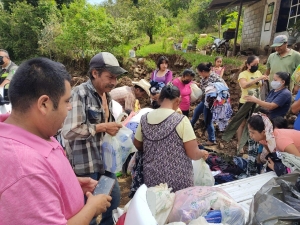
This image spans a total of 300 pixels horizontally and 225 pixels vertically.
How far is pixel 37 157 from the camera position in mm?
782

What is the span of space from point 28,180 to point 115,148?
1234mm

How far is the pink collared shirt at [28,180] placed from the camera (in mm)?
699

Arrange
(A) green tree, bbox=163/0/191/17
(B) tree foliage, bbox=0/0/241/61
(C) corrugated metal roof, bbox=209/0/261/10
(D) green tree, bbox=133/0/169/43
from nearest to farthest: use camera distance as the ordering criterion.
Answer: (C) corrugated metal roof, bbox=209/0/261/10 < (B) tree foliage, bbox=0/0/241/61 < (D) green tree, bbox=133/0/169/43 < (A) green tree, bbox=163/0/191/17

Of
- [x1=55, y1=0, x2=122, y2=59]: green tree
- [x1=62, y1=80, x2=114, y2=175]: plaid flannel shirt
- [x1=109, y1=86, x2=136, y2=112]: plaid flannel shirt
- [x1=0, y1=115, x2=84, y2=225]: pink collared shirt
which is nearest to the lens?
[x1=0, y1=115, x2=84, y2=225]: pink collared shirt

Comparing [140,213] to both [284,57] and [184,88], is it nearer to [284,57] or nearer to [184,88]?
[184,88]

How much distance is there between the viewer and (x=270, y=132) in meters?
2.45

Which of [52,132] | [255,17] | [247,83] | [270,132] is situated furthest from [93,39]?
[52,132]

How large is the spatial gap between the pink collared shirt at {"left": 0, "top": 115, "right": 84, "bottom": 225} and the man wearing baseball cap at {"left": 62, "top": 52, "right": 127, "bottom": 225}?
0.92 m

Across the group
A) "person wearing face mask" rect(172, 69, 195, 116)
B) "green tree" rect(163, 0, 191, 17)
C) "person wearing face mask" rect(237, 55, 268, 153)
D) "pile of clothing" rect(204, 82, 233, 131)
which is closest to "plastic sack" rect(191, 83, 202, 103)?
"person wearing face mask" rect(172, 69, 195, 116)

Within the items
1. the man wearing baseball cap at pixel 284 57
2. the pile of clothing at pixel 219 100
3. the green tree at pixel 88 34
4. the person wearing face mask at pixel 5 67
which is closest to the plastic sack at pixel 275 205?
the pile of clothing at pixel 219 100

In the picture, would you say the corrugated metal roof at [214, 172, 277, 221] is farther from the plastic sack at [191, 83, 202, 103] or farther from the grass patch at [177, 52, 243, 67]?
the grass patch at [177, 52, 243, 67]

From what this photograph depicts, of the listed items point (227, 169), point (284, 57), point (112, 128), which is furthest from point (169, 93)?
point (284, 57)

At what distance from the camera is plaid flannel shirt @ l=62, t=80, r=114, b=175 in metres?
1.77

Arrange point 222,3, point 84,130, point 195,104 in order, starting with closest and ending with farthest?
point 84,130
point 195,104
point 222,3
